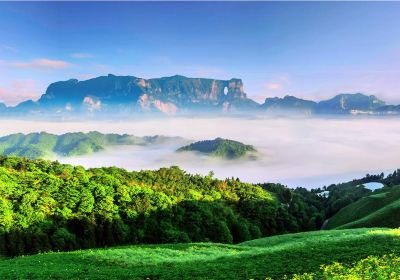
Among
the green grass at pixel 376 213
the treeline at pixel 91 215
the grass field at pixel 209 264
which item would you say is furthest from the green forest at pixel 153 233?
the green grass at pixel 376 213

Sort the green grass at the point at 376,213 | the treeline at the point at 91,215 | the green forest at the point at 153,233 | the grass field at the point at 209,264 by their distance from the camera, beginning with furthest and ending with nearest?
the treeline at the point at 91,215 < the green grass at the point at 376,213 < the green forest at the point at 153,233 < the grass field at the point at 209,264

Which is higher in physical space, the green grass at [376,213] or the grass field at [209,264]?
the grass field at [209,264]

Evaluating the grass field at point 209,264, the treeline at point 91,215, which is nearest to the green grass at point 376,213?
the treeline at point 91,215

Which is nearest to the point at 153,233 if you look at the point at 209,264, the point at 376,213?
the point at 376,213

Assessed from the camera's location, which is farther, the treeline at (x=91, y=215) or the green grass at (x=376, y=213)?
the treeline at (x=91, y=215)

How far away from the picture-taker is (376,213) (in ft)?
268

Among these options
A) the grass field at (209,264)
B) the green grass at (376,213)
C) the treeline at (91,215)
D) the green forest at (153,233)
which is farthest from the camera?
the treeline at (91,215)

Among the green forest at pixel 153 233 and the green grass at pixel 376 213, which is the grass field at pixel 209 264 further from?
the green grass at pixel 376 213

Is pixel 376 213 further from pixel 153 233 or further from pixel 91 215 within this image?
pixel 91 215

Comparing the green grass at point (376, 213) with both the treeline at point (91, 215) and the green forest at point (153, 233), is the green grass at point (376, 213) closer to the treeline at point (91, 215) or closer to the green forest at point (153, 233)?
the green forest at point (153, 233)

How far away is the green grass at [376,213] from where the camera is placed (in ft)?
253

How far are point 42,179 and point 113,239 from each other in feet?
74.2

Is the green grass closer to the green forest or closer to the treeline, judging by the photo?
the green forest

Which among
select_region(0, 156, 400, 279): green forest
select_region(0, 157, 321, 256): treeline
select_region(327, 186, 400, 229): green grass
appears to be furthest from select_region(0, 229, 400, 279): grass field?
select_region(327, 186, 400, 229): green grass
